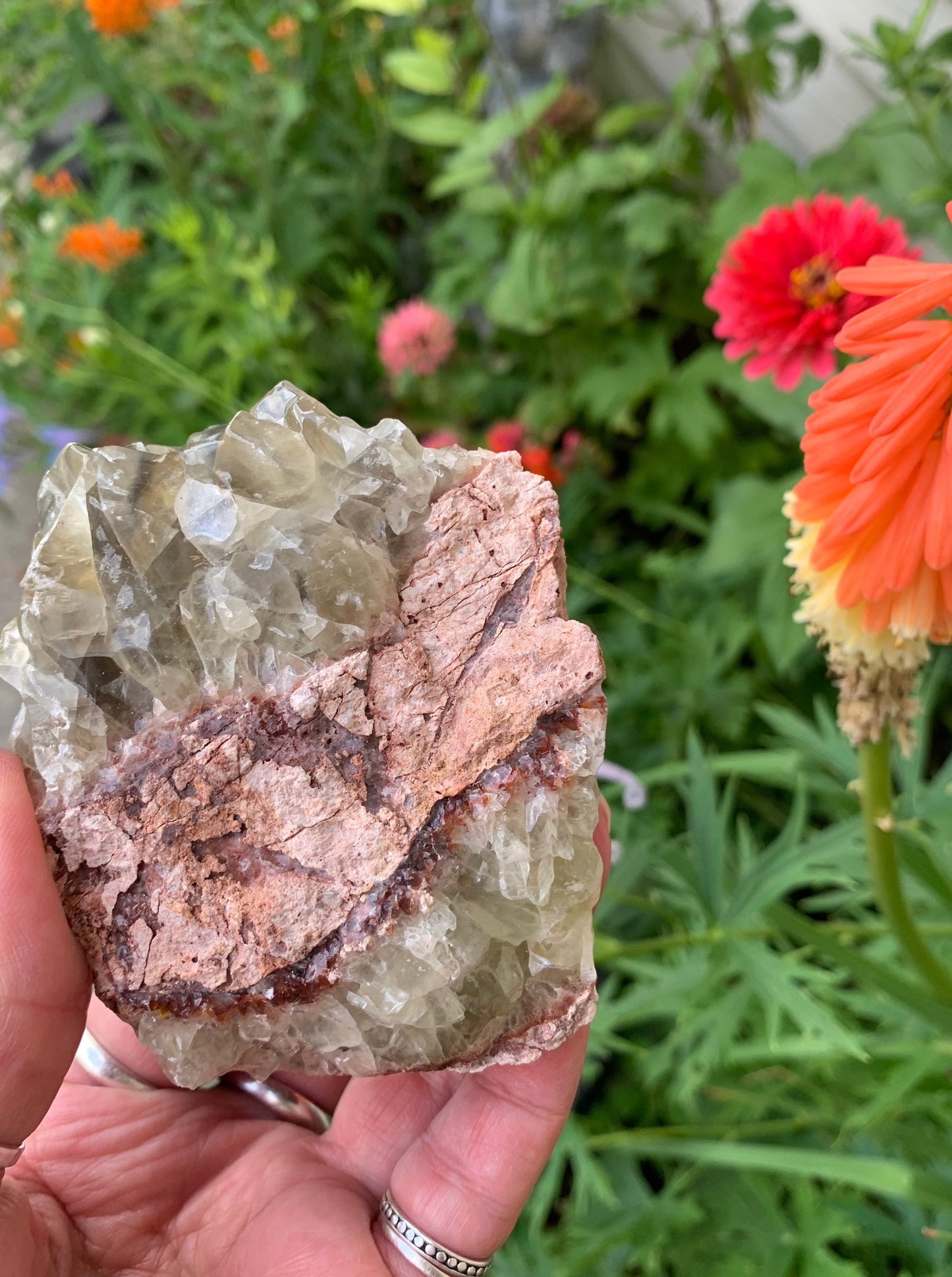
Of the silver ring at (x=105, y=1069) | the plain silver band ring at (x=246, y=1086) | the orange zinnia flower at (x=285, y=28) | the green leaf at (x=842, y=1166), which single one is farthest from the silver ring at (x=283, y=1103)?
the orange zinnia flower at (x=285, y=28)

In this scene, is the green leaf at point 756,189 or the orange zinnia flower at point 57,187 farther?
the orange zinnia flower at point 57,187

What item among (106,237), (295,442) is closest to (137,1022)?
(295,442)

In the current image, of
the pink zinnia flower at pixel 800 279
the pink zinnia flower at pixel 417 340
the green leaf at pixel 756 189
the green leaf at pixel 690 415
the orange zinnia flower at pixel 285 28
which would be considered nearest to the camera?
the pink zinnia flower at pixel 800 279

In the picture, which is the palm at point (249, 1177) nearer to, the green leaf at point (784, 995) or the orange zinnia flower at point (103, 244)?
the green leaf at point (784, 995)

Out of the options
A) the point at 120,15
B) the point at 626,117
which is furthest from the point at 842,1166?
the point at 120,15

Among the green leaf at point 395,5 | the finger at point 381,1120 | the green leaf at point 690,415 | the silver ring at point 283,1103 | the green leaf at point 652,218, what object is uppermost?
the green leaf at point 395,5

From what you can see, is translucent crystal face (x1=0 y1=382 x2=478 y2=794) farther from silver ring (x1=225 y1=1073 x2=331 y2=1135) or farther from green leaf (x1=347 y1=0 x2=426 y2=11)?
green leaf (x1=347 y1=0 x2=426 y2=11)

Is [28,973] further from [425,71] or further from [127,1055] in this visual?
[425,71]
